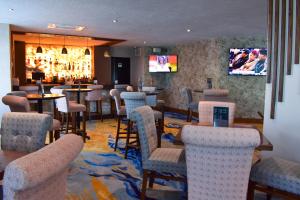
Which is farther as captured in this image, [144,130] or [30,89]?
[30,89]

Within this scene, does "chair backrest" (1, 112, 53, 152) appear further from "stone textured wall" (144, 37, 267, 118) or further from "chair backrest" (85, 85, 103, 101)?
"stone textured wall" (144, 37, 267, 118)

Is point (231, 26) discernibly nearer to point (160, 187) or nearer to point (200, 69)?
point (200, 69)

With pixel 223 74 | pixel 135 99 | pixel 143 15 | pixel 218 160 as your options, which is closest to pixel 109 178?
pixel 135 99

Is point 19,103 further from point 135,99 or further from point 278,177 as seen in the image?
point 278,177

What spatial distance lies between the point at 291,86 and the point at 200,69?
6.21 m

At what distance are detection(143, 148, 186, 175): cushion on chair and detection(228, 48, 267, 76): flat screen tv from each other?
227 inches

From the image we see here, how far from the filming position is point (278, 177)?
230cm

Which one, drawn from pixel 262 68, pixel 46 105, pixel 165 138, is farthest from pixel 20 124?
pixel 262 68

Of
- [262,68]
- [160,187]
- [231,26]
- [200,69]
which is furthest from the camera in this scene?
[200,69]

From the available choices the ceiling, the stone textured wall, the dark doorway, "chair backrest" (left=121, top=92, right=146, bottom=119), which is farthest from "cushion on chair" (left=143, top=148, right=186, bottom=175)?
the dark doorway

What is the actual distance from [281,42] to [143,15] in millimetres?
2854

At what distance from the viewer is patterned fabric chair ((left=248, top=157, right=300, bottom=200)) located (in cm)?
223

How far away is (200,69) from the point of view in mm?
9094

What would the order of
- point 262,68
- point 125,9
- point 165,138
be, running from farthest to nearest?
point 262,68
point 165,138
point 125,9
